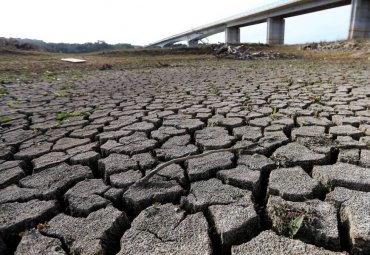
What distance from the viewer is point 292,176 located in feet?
5.40

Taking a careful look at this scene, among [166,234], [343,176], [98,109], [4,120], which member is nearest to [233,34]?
[98,109]

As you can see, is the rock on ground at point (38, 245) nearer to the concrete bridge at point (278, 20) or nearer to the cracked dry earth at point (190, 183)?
the cracked dry earth at point (190, 183)

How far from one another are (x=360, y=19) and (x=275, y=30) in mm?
10978

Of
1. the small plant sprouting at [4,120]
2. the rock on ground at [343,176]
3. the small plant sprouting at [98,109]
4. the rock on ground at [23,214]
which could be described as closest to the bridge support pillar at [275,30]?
the small plant sprouting at [98,109]

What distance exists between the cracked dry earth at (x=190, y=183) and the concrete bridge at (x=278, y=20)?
23680 millimetres

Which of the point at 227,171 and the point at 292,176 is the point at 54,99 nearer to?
the point at 227,171

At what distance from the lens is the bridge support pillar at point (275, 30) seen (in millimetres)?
32531

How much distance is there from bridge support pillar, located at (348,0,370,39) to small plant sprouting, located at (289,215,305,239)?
2595cm

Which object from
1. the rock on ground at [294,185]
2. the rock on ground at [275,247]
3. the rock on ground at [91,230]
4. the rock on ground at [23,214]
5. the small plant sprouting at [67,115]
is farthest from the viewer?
the small plant sprouting at [67,115]

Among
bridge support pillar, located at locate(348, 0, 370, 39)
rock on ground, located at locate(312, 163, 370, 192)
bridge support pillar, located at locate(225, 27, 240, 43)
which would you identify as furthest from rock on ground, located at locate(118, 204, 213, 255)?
bridge support pillar, located at locate(225, 27, 240, 43)

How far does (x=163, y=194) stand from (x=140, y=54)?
17.4 metres

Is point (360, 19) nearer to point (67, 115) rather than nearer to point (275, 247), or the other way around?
point (67, 115)

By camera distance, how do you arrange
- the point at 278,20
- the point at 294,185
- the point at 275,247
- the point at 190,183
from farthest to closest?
the point at 278,20 → the point at 190,183 → the point at 294,185 → the point at 275,247

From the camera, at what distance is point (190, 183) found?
1.69m
